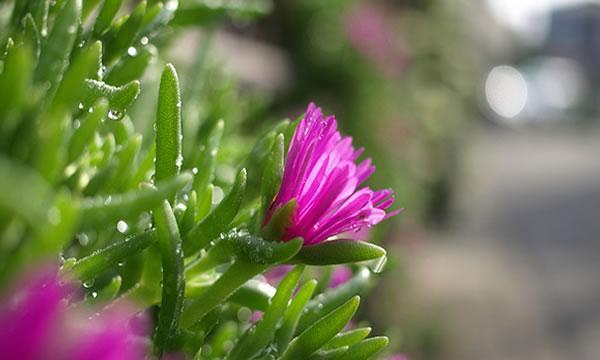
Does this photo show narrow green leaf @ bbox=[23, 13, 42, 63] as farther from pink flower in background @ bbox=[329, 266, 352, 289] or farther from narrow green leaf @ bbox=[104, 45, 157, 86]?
pink flower in background @ bbox=[329, 266, 352, 289]

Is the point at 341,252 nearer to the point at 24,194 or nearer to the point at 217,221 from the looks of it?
the point at 217,221

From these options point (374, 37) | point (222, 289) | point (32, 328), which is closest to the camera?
point (32, 328)

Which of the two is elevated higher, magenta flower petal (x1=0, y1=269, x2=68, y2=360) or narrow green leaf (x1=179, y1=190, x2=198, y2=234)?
magenta flower petal (x1=0, y1=269, x2=68, y2=360)

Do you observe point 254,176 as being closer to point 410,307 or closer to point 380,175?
point 380,175

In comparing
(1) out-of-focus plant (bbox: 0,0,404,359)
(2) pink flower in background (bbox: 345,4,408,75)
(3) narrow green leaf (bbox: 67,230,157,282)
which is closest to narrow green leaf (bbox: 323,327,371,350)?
(1) out-of-focus plant (bbox: 0,0,404,359)

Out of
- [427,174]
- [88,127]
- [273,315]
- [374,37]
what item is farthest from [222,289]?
[427,174]

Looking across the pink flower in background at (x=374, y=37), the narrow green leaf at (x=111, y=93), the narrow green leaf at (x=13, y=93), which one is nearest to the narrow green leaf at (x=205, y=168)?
the narrow green leaf at (x=111, y=93)

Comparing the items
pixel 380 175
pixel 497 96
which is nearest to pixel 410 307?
pixel 380 175
